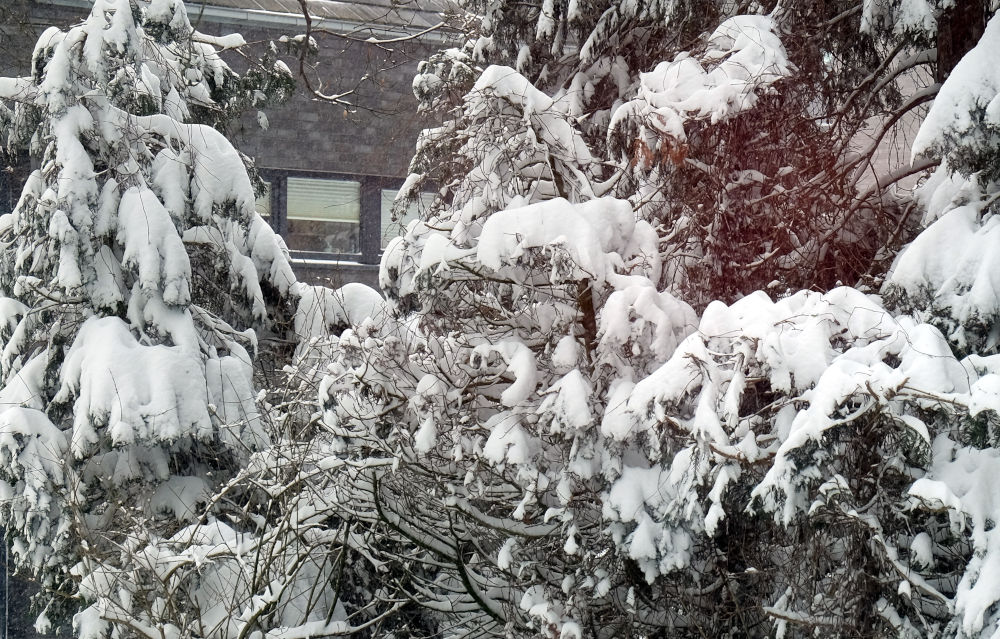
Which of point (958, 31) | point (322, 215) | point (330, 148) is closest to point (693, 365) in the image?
point (958, 31)

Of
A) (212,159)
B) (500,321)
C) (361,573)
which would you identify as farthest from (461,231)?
(212,159)

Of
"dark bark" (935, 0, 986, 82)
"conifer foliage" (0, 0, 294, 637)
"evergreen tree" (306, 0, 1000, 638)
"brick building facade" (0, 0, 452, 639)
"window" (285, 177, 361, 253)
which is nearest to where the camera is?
"evergreen tree" (306, 0, 1000, 638)

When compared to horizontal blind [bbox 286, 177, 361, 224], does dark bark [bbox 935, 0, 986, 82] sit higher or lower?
higher

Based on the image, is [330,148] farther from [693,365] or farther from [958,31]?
[693,365]

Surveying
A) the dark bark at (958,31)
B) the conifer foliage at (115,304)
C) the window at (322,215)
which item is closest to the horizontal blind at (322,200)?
the window at (322,215)

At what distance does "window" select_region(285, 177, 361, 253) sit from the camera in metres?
16.6

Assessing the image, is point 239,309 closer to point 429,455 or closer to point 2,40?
point 429,455

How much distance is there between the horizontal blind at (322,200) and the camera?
16594 millimetres

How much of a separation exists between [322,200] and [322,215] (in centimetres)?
24

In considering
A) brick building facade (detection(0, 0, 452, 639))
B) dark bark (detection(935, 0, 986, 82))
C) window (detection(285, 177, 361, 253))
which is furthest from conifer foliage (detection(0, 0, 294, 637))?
window (detection(285, 177, 361, 253))

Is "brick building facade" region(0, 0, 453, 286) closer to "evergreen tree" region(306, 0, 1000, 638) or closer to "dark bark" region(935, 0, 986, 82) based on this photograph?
"evergreen tree" region(306, 0, 1000, 638)

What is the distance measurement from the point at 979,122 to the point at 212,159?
6146 millimetres

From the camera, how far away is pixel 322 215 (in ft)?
54.7

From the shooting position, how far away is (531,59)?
9.48 metres
